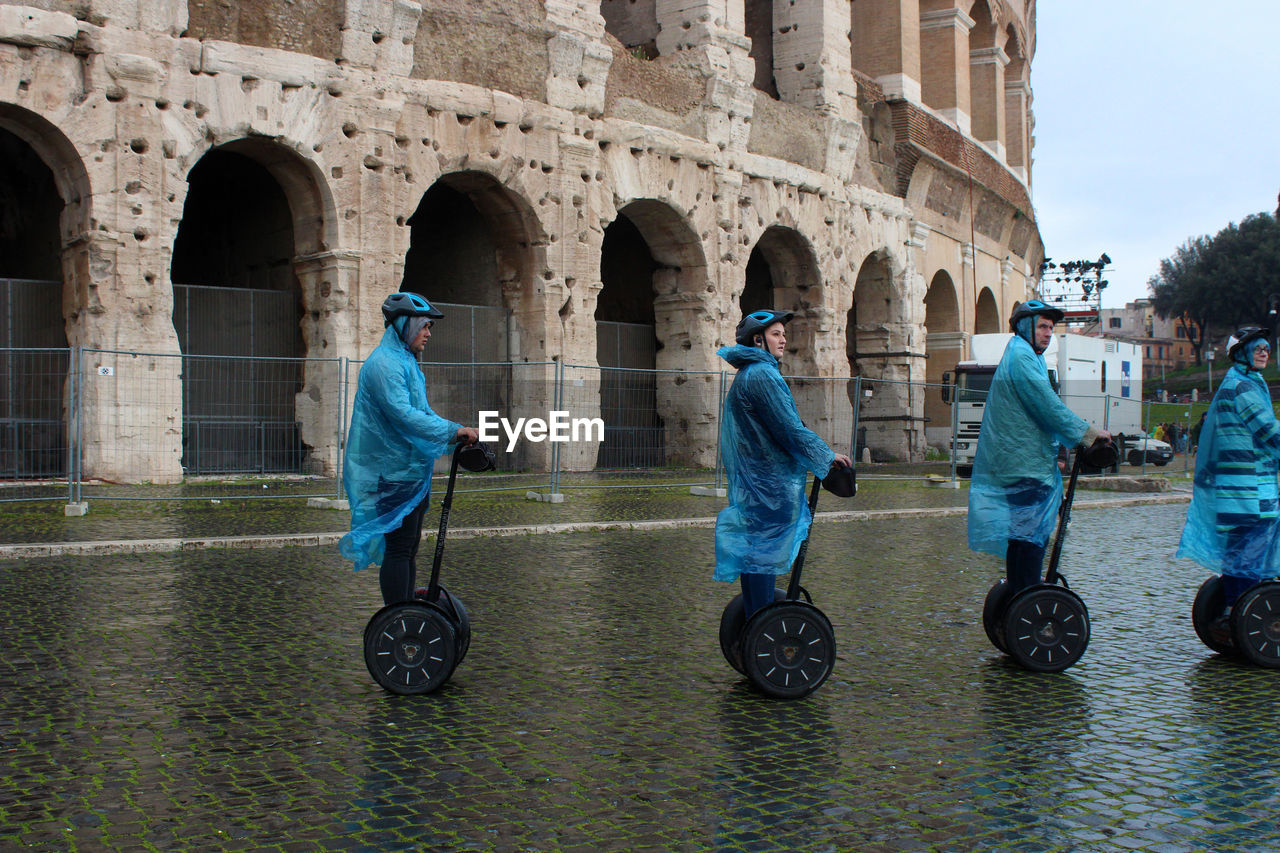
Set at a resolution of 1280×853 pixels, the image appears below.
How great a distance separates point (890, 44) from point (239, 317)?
14.7 meters

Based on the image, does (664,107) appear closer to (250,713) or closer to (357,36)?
(357,36)

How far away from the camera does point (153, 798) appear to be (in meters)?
3.67

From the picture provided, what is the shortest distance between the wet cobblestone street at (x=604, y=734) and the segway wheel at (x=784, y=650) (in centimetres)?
9

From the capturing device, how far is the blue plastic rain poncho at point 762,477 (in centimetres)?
503

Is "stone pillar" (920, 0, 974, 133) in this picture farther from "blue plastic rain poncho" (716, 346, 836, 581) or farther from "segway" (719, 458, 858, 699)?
"segway" (719, 458, 858, 699)

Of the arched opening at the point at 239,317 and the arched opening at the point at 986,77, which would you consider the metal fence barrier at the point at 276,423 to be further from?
the arched opening at the point at 986,77

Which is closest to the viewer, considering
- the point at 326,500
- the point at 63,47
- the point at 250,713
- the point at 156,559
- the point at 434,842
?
the point at 434,842

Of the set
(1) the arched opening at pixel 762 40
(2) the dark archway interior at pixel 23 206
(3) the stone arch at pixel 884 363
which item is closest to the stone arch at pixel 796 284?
(3) the stone arch at pixel 884 363

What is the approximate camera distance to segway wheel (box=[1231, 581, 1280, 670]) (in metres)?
5.58

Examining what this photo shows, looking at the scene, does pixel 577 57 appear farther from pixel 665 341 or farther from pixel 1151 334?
pixel 1151 334

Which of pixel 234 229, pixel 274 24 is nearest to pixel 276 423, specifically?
pixel 234 229

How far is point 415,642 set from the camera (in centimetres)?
495

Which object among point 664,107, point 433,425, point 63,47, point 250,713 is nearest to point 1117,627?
point 433,425

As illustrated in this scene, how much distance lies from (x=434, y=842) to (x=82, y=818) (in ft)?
3.19
